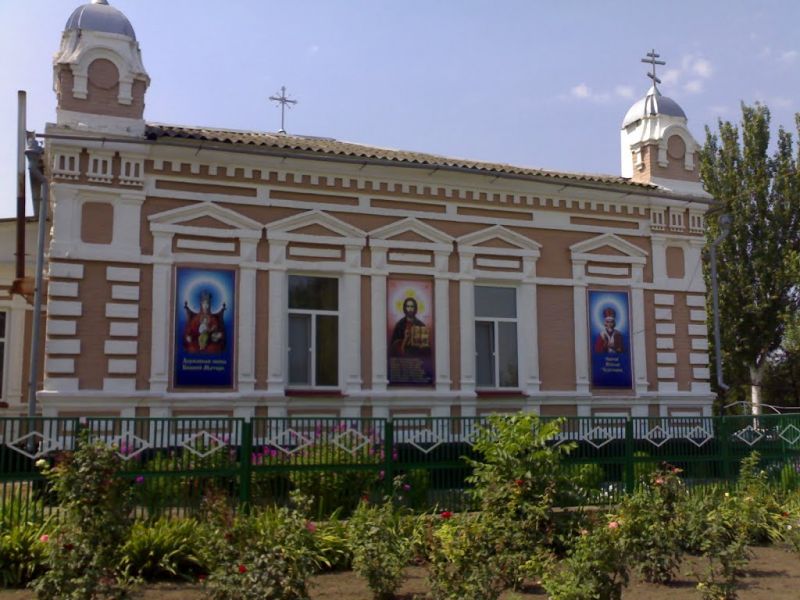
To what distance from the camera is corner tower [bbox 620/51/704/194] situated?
17.0 m

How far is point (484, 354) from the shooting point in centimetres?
1542

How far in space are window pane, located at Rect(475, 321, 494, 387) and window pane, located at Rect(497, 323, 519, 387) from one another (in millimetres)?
172

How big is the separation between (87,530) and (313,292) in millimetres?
8365

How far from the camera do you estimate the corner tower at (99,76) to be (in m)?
12.8

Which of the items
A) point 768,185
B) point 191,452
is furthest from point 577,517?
point 768,185

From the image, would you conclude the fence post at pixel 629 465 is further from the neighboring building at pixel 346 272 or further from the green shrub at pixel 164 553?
the green shrub at pixel 164 553

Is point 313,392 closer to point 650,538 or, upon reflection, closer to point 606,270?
point 606,270

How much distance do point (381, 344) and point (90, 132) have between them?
5.91 metres

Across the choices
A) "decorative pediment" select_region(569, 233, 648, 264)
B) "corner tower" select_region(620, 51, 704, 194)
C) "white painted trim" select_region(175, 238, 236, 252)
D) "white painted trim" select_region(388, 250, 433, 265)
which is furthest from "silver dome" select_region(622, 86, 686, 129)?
"white painted trim" select_region(175, 238, 236, 252)

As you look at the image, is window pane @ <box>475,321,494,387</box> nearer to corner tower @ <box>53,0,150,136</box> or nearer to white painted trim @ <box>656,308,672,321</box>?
white painted trim @ <box>656,308,672,321</box>

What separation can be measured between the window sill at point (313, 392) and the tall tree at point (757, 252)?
1692cm

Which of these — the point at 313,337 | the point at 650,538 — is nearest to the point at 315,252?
the point at 313,337

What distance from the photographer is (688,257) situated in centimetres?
1681

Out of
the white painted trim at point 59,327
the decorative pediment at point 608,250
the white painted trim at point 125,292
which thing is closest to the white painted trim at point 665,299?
the decorative pediment at point 608,250
